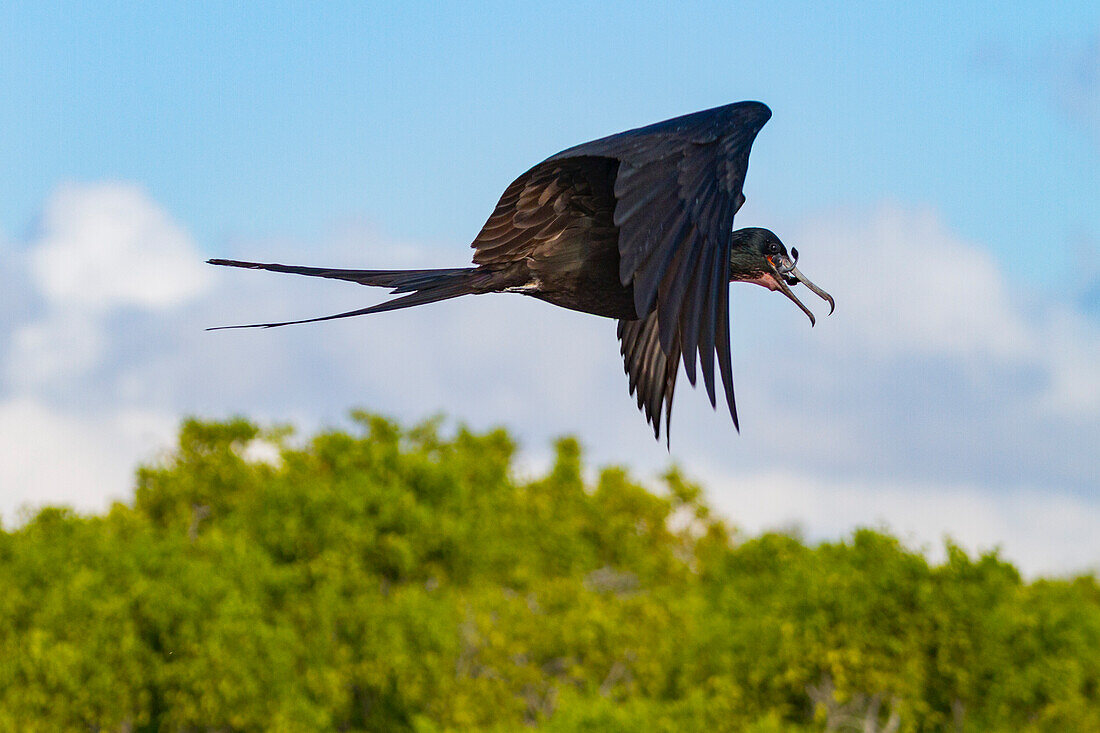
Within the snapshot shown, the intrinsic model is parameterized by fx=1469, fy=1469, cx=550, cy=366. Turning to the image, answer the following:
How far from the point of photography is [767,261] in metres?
5.64

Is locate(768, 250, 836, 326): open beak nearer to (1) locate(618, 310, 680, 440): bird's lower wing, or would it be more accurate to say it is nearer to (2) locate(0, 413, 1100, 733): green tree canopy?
(1) locate(618, 310, 680, 440): bird's lower wing

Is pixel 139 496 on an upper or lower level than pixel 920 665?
upper

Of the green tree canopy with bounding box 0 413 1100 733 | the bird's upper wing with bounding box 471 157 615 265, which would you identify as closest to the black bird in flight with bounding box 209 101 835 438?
the bird's upper wing with bounding box 471 157 615 265

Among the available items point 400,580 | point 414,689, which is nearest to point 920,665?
point 414,689

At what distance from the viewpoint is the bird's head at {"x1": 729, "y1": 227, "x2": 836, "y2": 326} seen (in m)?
5.63

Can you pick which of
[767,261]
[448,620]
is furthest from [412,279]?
[448,620]

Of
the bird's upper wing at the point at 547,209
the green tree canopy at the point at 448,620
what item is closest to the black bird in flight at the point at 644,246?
the bird's upper wing at the point at 547,209

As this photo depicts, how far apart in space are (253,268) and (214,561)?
69.3 ft

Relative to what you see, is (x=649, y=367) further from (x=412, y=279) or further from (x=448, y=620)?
(x=448, y=620)

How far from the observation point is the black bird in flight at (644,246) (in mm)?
4207

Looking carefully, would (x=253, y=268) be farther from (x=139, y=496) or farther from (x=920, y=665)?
(x=139, y=496)

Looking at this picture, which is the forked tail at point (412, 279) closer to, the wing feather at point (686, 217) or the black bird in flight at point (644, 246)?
the black bird in flight at point (644, 246)

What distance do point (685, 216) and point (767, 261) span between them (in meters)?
1.33

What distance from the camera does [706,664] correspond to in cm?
2283
